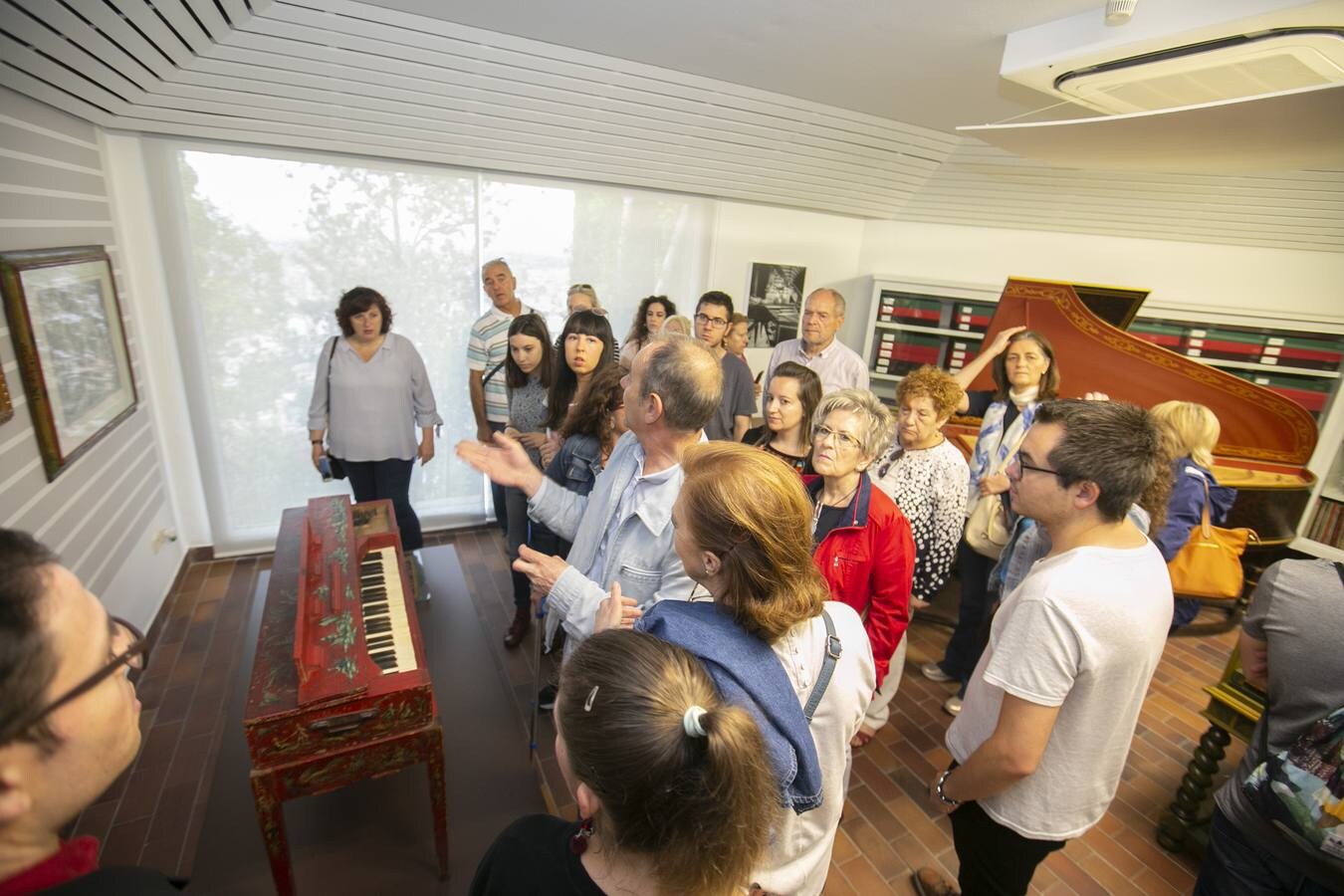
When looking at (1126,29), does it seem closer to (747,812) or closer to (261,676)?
(747,812)

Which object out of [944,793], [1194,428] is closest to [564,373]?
[944,793]

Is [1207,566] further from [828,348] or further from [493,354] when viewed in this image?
[493,354]

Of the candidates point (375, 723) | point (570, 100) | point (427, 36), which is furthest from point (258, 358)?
point (375, 723)

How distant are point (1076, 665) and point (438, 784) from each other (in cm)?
202

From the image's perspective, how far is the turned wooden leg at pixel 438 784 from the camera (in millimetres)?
2010

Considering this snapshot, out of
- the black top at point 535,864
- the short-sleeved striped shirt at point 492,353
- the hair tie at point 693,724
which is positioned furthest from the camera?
the short-sleeved striped shirt at point 492,353

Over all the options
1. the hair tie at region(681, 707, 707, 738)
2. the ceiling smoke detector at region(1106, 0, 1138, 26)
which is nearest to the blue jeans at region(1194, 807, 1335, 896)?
the hair tie at region(681, 707, 707, 738)

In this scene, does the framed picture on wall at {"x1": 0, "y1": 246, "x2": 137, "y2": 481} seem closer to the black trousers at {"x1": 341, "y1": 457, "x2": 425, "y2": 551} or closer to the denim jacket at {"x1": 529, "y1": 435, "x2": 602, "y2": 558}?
the black trousers at {"x1": 341, "y1": 457, "x2": 425, "y2": 551}

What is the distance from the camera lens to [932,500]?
2.71 metres

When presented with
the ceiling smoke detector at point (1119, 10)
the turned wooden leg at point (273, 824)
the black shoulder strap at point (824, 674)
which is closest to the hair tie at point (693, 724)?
the black shoulder strap at point (824, 674)

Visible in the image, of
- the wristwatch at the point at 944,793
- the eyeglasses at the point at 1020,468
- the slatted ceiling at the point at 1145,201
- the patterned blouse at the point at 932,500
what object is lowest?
the wristwatch at the point at 944,793

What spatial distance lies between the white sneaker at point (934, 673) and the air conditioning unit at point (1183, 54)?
121 inches

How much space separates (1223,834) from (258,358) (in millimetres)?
5346

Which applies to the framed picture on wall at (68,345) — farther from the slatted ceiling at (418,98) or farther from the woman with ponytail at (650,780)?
the woman with ponytail at (650,780)
